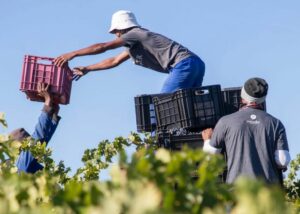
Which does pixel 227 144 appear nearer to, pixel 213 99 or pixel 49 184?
pixel 213 99

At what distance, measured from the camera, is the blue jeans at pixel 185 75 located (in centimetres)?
671

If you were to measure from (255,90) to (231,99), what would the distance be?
66 cm

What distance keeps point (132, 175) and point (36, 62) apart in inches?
239

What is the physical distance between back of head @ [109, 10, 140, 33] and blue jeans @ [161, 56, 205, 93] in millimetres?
699

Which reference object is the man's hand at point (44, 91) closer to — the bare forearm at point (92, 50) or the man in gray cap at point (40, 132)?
the man in gray cap at point (40, 132)

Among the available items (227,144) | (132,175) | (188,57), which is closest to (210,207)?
(132,175)

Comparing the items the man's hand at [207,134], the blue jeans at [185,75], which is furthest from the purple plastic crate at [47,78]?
the man's hand at [207,134]

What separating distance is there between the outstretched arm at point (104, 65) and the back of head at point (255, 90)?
6.38ft

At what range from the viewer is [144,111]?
6473mm

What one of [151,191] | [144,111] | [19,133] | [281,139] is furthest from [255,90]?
[151,191]

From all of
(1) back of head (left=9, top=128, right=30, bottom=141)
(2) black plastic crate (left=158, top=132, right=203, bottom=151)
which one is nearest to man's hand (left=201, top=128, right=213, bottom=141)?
(2) black plastic crate (left=158, top=132, right=203, bottom=151)

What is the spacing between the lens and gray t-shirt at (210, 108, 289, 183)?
5.43 metres

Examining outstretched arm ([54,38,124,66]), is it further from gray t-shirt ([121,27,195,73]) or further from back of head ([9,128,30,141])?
back of head ([9,128,30,141])

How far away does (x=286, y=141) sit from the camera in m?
5.52
